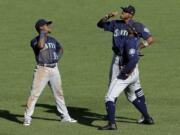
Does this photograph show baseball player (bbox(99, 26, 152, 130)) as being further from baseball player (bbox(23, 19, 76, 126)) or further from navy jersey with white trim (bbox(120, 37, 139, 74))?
baseball player (bbox(23, 19, 76, 126))

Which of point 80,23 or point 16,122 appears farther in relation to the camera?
point 80,23

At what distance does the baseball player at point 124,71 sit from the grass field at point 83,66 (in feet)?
1.34

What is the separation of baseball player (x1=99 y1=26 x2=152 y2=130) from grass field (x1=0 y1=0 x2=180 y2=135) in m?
0.41

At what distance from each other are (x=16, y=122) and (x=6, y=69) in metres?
5.61

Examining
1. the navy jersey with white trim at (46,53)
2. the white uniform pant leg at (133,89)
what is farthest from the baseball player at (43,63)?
the white uniform pant leg at (133,89)

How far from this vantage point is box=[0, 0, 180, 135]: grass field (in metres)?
13.8

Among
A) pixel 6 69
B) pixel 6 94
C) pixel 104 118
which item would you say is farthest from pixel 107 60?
pixel 104 118

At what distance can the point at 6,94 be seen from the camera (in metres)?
16.6

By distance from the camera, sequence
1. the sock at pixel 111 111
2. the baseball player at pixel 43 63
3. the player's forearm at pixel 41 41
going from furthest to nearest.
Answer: the baseball player at pixel 43 63, the player's forearm at pixel 41 41, the sock at pixel 111 111

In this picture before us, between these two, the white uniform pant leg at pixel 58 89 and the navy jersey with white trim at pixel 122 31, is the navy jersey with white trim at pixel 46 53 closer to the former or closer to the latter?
the white uniform pant leg at pixel 58 89

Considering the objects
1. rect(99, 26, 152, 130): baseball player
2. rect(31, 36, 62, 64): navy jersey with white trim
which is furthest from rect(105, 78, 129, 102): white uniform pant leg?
rect(31, 36, 62, 64): navy jersey with white trim

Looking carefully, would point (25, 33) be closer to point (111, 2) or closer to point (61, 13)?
point (61, 13)

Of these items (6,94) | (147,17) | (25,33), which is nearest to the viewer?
(6,94)

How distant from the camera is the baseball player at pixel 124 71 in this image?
1294 cm
